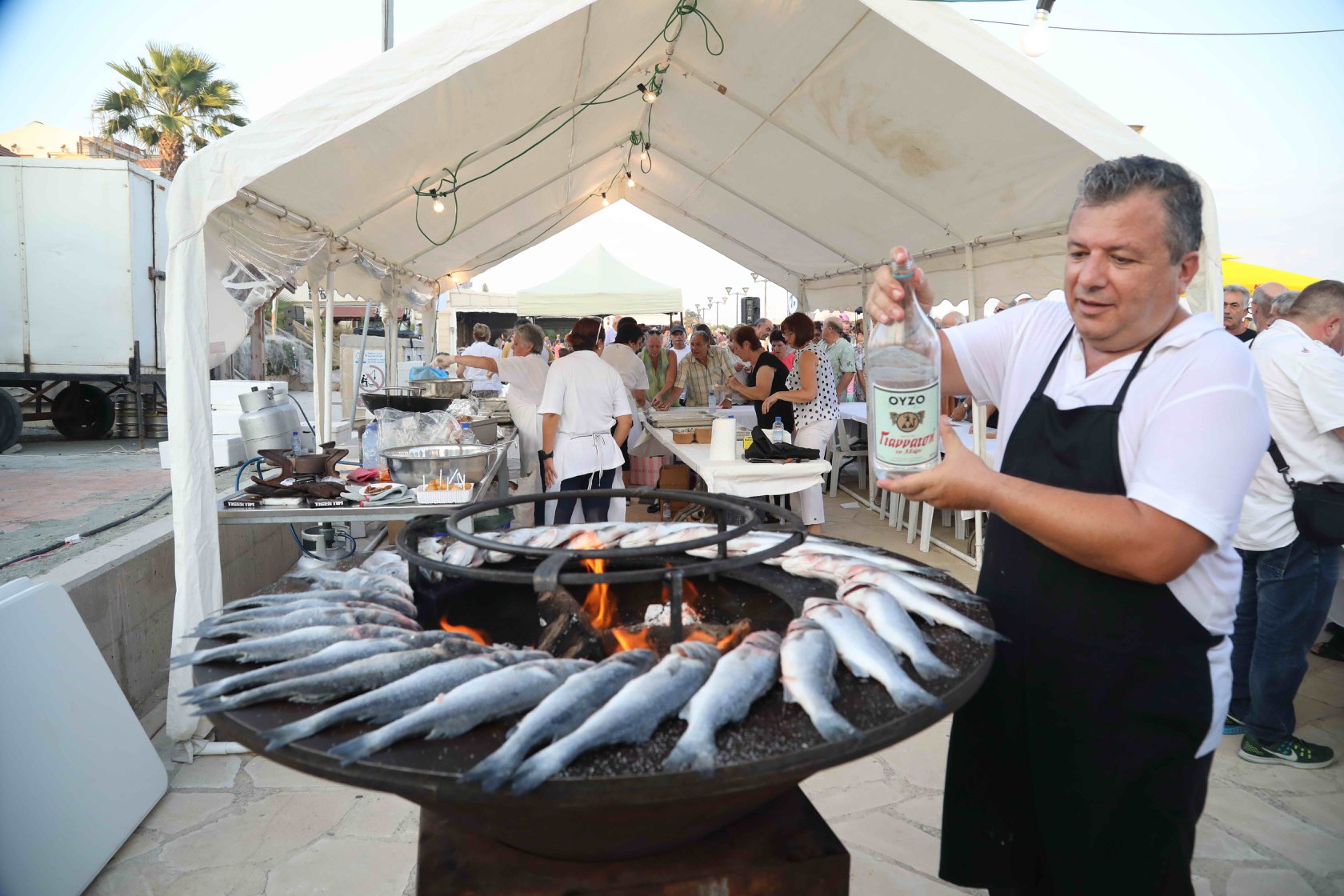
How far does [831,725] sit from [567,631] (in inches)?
40.3

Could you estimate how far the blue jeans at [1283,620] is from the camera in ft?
11.2

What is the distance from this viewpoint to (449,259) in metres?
9.74

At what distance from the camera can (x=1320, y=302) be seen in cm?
346

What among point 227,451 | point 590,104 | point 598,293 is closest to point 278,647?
point 227,451

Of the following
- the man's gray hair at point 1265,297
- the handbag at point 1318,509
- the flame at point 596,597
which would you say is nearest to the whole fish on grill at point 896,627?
the flame at point 596,597

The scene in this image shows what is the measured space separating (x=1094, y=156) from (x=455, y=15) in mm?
3442

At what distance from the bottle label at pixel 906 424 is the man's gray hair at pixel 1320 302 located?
3033mm

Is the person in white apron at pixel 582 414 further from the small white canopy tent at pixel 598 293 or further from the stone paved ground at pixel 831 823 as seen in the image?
the small white canopy tent at pixel 598 293

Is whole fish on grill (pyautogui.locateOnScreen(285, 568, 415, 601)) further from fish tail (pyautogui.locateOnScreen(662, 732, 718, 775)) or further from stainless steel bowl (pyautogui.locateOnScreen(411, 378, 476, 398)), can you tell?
stainless steel bowl (pyautogui.locateOnScreen(411, 378, 476, 398))

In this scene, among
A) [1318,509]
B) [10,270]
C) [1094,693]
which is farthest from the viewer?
[10,270]

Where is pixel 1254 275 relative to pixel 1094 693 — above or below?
above

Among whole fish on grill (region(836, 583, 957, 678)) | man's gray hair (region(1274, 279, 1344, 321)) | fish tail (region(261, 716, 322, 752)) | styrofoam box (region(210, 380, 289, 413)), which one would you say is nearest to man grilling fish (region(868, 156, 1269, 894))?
whole fish on grill (region(836, 583, 957, 678))

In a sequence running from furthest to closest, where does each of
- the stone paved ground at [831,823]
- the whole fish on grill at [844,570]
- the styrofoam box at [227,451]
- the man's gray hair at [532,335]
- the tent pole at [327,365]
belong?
the man's gray hair at [532,335], the tent pole at [327,365], the styrofoam box at [227,451], the stone paved ground at [831,823], the whole fish on grill at [844,570]

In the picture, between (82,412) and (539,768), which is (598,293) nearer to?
(82,412)
